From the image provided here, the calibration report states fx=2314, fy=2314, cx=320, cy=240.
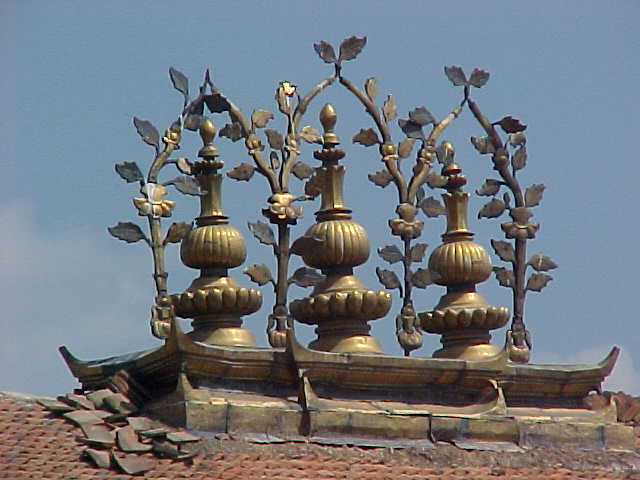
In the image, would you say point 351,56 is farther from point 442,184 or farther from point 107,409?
point 107,409

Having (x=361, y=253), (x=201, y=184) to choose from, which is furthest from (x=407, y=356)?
(x=201, y=184)

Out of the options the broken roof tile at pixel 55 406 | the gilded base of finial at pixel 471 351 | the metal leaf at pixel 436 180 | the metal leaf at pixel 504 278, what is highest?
the metal leaf at pixel 436 180

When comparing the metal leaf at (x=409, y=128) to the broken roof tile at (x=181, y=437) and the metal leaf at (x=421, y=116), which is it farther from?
the broken roof tile at (x=181, y=437)

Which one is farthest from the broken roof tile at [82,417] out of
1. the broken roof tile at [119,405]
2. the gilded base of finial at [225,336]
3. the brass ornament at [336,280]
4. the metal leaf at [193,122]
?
the metal leaf at [193,122]

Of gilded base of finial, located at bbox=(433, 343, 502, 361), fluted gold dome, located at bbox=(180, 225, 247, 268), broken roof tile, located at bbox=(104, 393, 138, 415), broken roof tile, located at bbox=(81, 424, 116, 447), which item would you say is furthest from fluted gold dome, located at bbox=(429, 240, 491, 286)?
broken roof tile, located at bbox=(81, 424, 116, 447)

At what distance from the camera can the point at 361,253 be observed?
2866 centimetres

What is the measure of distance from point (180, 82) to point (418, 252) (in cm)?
384

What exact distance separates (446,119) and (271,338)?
4.19 metres

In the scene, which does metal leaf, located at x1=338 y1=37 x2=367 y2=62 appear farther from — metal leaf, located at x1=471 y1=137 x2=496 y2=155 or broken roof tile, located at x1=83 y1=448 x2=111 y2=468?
broken roof tile, located at x1=83 y1=448 x2=111 y2=468

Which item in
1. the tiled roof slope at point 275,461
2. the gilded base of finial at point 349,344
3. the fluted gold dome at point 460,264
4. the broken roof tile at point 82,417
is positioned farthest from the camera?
the fluted gold dome at point 460,264

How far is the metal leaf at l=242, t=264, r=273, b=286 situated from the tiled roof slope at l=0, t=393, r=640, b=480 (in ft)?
8.21

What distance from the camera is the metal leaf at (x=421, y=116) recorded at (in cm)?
3021

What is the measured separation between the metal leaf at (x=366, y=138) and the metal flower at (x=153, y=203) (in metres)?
3.03

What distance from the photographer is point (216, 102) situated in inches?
1136
